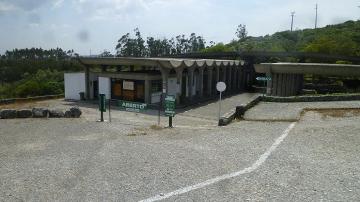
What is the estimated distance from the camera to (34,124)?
1545 cm

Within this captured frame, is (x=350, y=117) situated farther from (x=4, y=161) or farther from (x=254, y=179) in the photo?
(x=4, y=161)

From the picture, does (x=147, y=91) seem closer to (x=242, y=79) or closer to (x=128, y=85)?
(x=128, y=85)

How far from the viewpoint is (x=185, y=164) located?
853cm

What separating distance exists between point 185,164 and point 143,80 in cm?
1825

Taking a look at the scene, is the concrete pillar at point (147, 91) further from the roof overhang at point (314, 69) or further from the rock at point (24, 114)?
the roof overhang at point (314, 69)

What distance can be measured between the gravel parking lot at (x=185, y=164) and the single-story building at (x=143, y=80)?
12514mm

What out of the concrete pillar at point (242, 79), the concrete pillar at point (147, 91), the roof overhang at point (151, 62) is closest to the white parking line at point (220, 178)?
the roof overhang at point (151, 62)

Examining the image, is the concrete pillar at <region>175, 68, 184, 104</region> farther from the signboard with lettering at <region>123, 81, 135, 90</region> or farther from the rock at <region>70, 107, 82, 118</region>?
the rock at <region>70, 107, 82, 118</region>

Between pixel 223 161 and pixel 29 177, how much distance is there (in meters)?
4.49

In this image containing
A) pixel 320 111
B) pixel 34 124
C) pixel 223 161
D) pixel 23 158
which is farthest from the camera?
pixel 320 111

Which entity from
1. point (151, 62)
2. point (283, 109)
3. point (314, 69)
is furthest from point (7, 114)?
point (314, 69)

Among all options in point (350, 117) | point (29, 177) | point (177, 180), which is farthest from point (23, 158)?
point (350, 117)

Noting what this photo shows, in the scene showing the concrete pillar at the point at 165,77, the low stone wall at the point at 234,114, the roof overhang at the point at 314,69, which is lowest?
the low stone wall at the point at 234,114

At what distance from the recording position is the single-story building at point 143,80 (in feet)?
84.6
